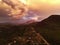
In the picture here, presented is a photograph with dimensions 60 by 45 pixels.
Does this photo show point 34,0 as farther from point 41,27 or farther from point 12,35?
point 12,35

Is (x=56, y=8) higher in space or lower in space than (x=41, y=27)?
higher

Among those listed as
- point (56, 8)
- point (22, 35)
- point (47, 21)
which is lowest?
point (22, 35)

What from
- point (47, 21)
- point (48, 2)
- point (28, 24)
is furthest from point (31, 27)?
point (48, 2)

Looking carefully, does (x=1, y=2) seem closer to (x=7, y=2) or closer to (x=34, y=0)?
(x=7, y=2)

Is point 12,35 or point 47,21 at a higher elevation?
point 47,21
